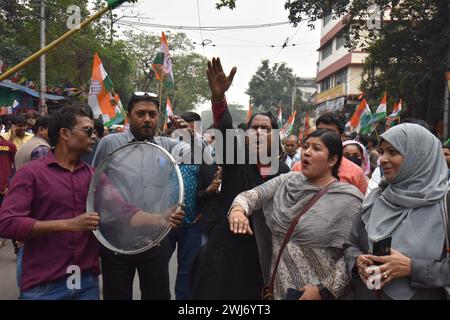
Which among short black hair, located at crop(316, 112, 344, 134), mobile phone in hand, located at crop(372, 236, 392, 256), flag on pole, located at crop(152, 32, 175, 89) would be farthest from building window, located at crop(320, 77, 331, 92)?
mobile phone in hand, located at crop(372, 236, 392, 256)

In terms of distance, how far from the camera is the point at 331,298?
2.62 m

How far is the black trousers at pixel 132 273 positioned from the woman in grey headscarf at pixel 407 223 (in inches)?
48.1

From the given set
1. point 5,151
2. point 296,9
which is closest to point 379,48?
point 296,9

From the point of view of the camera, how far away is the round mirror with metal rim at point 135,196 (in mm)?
2770

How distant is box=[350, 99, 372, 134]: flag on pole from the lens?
13.8m

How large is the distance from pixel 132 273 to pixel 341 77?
40713 millimetres

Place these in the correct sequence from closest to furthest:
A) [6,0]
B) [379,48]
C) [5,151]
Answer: [5,151]
[6,0]
[379,48]

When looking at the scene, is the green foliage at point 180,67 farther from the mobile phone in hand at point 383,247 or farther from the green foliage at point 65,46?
the mobile phone in hand at point 383,247

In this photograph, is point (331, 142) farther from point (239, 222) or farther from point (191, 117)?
point (191, 117)

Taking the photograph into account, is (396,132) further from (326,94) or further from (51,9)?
(326,94)

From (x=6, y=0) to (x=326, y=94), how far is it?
112 ft

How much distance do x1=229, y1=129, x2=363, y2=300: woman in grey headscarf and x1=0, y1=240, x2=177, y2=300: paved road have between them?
2.58 metres

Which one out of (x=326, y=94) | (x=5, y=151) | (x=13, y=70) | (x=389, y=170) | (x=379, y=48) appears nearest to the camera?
(x=389, y=170)

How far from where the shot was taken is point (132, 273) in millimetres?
3203
